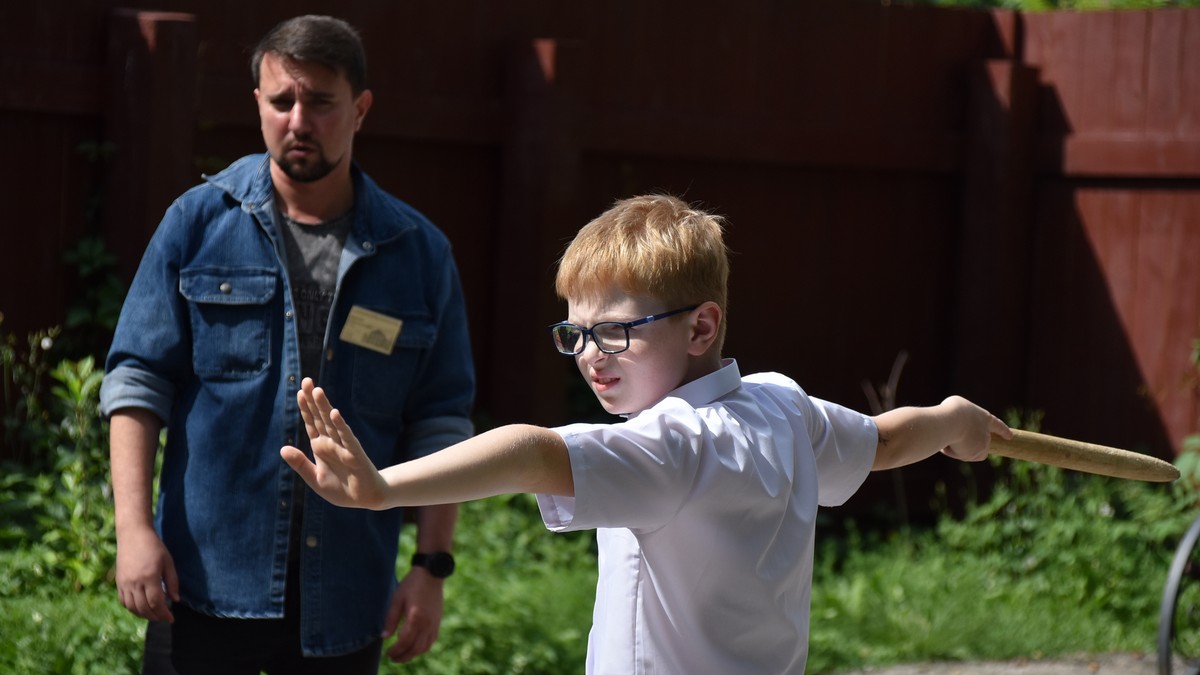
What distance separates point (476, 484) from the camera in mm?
1882

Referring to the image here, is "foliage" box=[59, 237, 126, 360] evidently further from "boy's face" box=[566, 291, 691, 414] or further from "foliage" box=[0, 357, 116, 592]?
"boy's face" box=[566, 291, 691, 414]

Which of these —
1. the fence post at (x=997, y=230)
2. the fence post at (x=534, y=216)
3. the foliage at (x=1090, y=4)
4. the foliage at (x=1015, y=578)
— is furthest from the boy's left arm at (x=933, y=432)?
the foliage at (x=1090, y=4)

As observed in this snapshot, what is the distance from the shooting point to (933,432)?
2504mm

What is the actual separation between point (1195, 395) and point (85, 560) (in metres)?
5.18

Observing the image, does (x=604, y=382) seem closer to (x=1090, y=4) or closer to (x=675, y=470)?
(x=675, y=470)

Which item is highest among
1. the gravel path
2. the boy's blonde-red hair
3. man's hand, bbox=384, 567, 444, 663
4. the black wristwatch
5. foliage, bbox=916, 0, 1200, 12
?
foliage, bbox=916, 0, 1200, 12

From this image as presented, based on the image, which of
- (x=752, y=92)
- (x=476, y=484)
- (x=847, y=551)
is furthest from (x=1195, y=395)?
(x=476, y=484)

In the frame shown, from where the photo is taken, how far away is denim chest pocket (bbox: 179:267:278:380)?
2969 millimetres

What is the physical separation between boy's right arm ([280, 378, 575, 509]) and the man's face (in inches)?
50.5

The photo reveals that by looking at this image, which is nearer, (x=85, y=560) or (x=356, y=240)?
(x=356, y=240)

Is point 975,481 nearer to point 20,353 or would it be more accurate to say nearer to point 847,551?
point 847,551

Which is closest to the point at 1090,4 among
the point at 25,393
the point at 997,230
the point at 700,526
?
the point at 997,230

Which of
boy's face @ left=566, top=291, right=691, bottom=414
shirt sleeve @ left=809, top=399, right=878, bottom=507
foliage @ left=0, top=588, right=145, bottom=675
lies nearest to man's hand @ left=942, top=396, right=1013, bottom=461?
shirt sleeve @ left=809, top=399, right=878, bottom=507

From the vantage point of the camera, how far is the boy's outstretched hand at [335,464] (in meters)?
1.82
